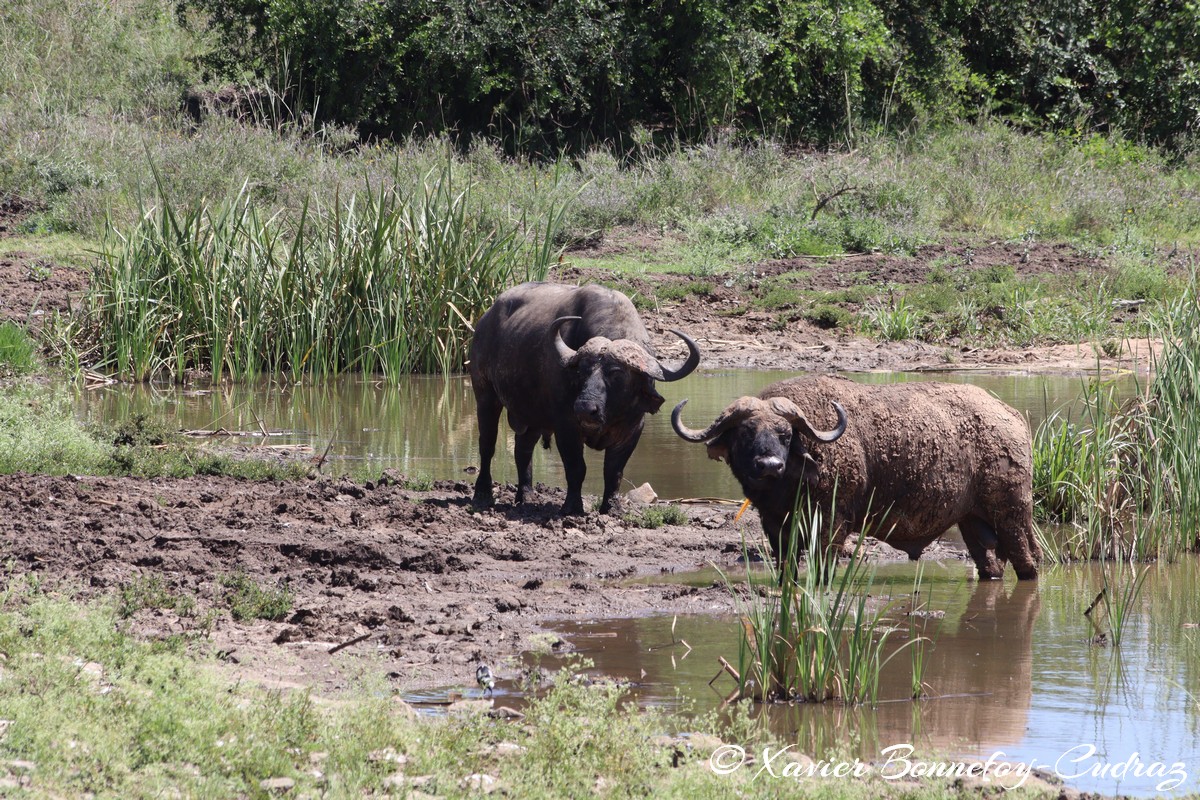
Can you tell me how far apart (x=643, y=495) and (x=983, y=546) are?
303 cm

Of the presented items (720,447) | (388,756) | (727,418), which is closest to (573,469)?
(720,447)

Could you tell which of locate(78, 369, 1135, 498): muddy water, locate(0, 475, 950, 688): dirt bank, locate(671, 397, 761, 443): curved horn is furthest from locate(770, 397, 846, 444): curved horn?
locate(78, 369, 1135, 498): muddy water

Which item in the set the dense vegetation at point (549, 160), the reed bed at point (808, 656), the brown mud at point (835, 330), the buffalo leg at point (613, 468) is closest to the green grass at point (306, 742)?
the reed bed at point (808, 656)

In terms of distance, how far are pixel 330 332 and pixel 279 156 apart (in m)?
7.67

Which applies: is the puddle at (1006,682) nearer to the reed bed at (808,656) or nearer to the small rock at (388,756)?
the reed bed at (808,656)

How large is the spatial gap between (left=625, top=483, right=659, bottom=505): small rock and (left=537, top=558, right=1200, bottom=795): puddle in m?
2.27

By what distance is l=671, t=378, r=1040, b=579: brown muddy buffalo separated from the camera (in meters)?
7.44

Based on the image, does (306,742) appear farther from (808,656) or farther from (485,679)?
(808,656)

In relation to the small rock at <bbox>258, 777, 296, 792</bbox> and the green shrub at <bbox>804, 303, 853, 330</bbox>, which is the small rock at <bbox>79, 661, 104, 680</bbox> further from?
the green shrub at <bbox>804, 303, 853, 330</bbox>

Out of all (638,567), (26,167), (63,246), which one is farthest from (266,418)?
(26,167)

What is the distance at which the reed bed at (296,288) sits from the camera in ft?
50.3

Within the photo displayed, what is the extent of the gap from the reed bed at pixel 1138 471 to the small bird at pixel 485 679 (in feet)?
14.2

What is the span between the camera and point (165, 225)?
598 inches

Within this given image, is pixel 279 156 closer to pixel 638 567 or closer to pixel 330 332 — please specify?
pixel 330 332
